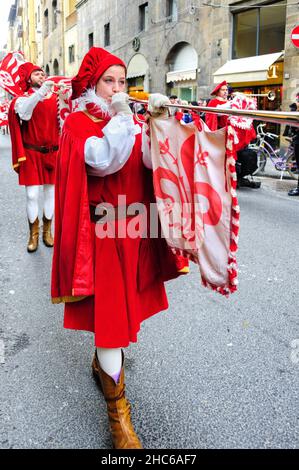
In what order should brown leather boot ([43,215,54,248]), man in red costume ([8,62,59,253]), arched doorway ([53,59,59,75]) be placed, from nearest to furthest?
man in red costume ([8,62,59,253]) < brown leather boot ([43,215,54,248]) < arched doorway ([53,59,59,75])

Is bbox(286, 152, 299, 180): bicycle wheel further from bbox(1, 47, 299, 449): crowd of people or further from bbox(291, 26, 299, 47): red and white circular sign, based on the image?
bbox(1, 47, 299, 449): crowd of people

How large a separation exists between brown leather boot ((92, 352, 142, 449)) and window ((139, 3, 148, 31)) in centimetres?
2280

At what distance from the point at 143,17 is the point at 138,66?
2.25m

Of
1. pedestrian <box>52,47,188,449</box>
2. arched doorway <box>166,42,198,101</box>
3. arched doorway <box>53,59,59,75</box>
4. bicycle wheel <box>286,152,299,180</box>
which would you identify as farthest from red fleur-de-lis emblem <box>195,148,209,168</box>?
arched doorway <box>53,59,59,75</box>

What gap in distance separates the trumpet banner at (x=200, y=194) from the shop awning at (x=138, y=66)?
21.5 metres

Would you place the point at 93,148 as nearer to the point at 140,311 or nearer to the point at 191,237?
the point at 191,237

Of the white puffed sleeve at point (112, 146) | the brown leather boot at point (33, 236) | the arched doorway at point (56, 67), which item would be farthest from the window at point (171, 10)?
the arched doorway at point (56, 67)

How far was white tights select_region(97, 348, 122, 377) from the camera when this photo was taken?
7.43 ft

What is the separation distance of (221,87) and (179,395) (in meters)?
6.13

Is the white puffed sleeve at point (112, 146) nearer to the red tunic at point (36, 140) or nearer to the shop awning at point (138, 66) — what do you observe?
the red tunic at point (36, 140)

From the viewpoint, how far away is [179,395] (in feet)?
8.71

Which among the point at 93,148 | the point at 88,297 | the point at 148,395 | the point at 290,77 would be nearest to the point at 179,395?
the point at 148,395

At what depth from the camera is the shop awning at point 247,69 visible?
14641mm
